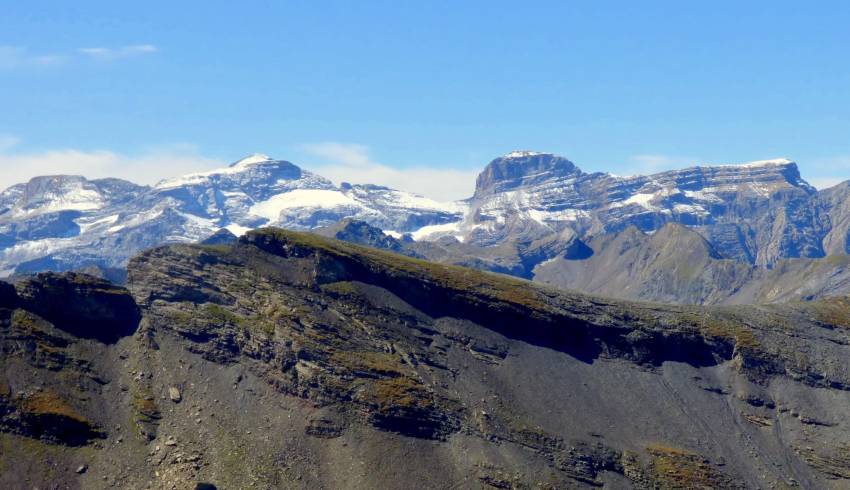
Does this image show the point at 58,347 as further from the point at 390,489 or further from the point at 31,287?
the point at 390,489

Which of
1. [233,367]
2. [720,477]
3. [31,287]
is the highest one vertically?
[31,287]

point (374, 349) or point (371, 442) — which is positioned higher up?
point (374, 349)

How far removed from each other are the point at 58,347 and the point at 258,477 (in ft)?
155

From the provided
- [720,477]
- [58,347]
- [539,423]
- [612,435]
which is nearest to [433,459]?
[539,423]

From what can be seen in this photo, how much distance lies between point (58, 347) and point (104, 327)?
37.9 feet

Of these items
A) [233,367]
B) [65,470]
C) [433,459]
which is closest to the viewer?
[65,470]

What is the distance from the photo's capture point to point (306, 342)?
19425 cm

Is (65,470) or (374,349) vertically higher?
(374,349)

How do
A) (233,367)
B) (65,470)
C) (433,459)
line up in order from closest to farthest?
(65,470), (433,459), (233,367)

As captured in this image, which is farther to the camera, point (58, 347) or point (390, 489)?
point (58, 347)

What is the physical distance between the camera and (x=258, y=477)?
16675 cm

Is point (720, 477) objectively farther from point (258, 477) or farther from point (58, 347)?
point (58, 347)

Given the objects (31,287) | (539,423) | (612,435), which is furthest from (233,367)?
(612,435)

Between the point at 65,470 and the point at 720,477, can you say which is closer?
the point at 65,470
